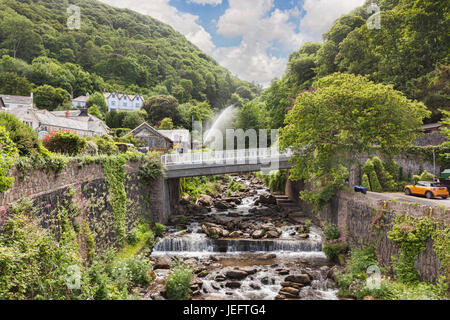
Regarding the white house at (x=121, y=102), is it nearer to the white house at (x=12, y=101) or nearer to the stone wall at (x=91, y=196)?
the white house at (x=12, y=101)

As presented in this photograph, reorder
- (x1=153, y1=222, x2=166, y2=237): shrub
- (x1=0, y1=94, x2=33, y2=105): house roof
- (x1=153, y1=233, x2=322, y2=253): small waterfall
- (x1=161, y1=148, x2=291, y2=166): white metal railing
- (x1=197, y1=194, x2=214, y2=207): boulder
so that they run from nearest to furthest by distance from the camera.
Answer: (x1=153, y1=233, x2=322, y2=253): small waterfall
(x1=153, y1=222, x2=166, y2=237): shrub
(x1=161, y1=148, x2=291, y2=166): white metal railing
(x1=197, y1=194, x2=214, y2=207): boulder
(x1=0, y1=94, x2=33, y2=105): house roof

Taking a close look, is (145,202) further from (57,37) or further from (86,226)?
(57,37)

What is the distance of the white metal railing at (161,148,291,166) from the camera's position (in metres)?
29.7

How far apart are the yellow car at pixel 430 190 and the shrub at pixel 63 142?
2344 cm

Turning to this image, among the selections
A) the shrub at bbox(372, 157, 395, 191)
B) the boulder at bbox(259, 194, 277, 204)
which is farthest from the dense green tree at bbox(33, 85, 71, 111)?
the shrub at bbox(372, 157, 395, 191)

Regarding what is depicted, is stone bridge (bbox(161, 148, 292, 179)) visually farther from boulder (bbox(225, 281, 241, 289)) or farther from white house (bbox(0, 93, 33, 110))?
white house (bbox(0, 93, 33, 110))

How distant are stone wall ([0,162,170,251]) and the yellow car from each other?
2129cm

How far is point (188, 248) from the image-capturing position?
22531mm

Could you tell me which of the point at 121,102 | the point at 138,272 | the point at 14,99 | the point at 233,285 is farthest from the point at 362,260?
the point at 121,102

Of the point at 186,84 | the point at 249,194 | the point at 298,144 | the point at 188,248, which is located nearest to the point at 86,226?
the point at 188,248

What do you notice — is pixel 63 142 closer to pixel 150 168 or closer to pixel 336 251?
pixel 150 168

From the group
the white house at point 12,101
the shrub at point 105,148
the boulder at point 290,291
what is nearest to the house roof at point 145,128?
the white house at point 12,101

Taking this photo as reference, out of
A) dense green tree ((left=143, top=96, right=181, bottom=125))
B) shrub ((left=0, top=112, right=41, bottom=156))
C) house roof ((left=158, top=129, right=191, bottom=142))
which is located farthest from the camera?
dense green tree ((left=143, top=96, right=181, bottom=125))

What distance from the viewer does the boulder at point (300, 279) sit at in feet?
54.2
